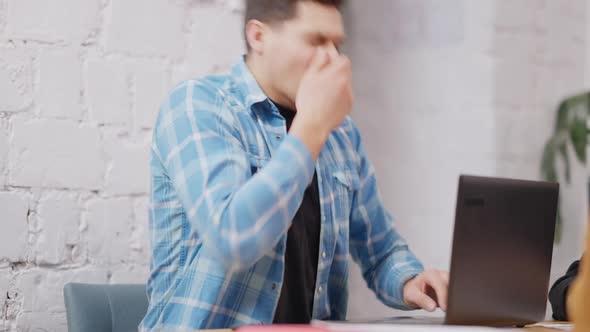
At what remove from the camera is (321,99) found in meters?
1.38

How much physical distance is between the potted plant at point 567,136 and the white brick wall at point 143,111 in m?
0.08

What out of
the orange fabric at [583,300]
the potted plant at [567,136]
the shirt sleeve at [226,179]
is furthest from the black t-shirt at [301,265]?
the potted plant at [567,136]

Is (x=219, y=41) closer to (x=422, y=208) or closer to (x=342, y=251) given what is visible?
(x=342, y=251)

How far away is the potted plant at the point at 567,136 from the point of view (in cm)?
251

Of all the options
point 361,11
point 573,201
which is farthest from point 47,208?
point 573,201

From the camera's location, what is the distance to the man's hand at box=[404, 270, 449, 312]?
149 cm

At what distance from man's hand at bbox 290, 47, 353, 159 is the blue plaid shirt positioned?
3 centimetres

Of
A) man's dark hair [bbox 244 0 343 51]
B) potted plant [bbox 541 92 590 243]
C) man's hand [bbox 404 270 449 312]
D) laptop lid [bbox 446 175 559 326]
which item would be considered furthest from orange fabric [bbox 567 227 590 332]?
potted plant [bbox 541 92 590 243]

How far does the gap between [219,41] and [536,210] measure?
2.99 ft

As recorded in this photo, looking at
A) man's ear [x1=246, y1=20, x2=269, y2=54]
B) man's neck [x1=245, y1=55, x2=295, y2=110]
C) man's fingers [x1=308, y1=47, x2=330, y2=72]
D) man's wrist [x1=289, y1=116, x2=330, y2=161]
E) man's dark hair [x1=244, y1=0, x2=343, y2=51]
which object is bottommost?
man's wrist [x1=289, y1=116, x2=330, y2=161]

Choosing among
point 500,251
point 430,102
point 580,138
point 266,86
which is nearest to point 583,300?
point 500,251

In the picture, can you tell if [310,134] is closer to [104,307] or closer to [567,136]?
[104,307]

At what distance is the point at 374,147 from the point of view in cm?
243

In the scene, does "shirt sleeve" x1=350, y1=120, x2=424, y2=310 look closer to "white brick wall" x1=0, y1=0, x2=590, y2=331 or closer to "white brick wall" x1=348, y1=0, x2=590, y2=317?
"white brick wall" x1=0, y1=0, x2=590, y2=331
